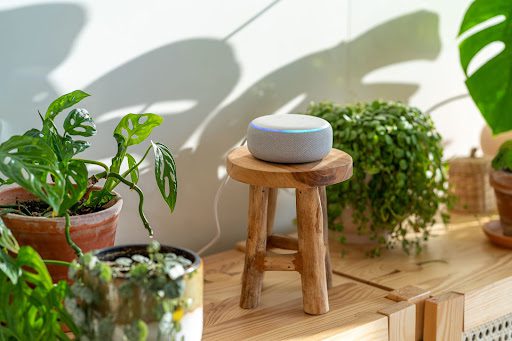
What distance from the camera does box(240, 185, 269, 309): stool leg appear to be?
143 cm

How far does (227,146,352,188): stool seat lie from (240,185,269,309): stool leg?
0.05 metres

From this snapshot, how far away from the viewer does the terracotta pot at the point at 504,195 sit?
178 cm

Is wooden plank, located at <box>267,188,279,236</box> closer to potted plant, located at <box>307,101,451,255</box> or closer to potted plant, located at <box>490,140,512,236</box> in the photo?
potted plant, located at <box>307,101,451,255</box>

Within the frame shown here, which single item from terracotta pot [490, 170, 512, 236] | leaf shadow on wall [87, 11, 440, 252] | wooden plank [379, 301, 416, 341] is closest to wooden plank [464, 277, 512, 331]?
wooden plank [379, 301, 416, 341]

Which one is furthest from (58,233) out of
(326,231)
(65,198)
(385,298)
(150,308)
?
(385,298)

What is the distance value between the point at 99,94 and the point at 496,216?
1.07 meters

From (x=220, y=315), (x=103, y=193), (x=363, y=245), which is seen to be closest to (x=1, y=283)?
(x=103, y=193)

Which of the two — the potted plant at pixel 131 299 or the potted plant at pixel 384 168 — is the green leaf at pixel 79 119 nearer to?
the potted plant at pixel 131 299

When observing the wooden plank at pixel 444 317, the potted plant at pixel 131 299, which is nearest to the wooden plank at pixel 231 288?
the wooden plank at pixel 444 317

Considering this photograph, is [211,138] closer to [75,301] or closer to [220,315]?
[220,315]

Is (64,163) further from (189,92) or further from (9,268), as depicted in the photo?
(189,92)

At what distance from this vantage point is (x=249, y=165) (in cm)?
139

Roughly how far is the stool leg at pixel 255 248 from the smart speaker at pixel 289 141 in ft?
0.25

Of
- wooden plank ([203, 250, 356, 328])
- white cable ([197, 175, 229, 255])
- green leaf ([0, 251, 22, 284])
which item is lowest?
wooden plank ([203, 250, 356, 328])
